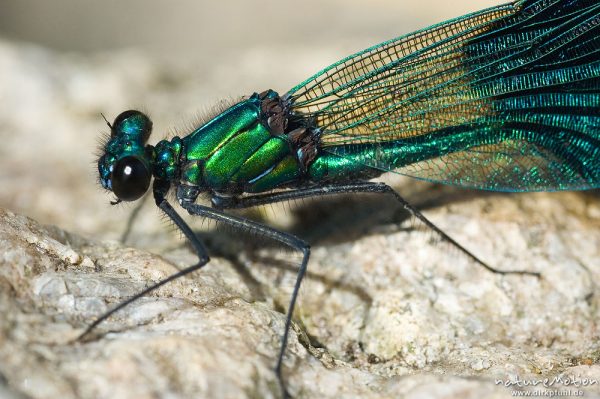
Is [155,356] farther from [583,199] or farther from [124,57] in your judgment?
[124,57]

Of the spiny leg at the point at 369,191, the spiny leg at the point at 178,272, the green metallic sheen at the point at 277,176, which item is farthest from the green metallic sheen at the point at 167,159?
the spiny leg at the point at 369,191

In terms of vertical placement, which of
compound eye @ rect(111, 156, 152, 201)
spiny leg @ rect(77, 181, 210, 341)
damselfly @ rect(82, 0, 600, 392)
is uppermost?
damselfly @ rect(82, 0, 600, 392)

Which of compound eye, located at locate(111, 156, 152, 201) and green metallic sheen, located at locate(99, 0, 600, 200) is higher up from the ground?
green metallic sheen, located at locate(99, 0, 600, 200)

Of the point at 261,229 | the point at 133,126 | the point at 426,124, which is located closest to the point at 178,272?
the point at 261,229

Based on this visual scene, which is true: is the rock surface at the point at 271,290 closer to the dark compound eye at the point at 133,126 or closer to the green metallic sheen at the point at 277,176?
the green metallic sheen at the point at 277,176

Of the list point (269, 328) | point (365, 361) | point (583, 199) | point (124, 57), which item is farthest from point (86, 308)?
point (124, 57)

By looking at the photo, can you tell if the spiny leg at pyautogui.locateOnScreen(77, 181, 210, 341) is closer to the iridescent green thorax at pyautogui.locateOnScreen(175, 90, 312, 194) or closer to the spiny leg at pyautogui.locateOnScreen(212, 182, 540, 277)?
the iridescent green thorax at pyautogui.locateOnScreen(175, 90, 312, 194)

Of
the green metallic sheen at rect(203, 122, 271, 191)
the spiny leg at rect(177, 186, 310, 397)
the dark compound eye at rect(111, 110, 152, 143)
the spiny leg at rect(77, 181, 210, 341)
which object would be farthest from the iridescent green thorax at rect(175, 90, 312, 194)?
the dark compound eye at rect(111, 110, 152, 143)
